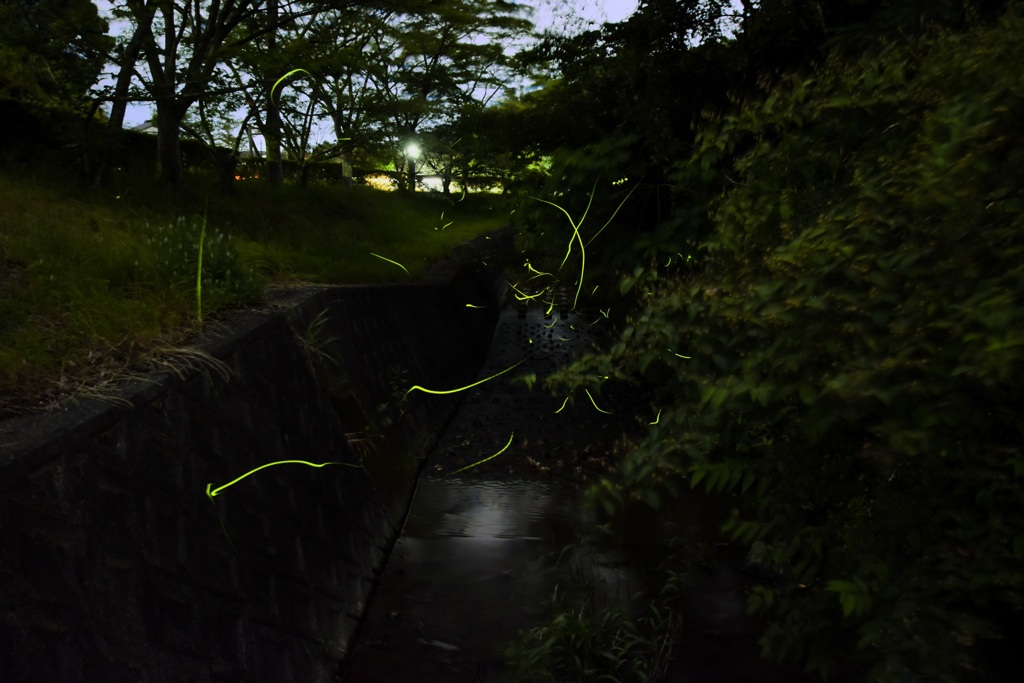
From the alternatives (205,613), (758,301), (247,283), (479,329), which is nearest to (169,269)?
(247,283)

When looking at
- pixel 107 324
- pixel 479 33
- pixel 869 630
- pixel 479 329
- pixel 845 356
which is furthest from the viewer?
pixel 479 33

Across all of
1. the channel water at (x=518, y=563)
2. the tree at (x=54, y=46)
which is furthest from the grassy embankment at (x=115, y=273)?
the channel water at (x=518, y=563)

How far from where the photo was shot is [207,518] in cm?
372

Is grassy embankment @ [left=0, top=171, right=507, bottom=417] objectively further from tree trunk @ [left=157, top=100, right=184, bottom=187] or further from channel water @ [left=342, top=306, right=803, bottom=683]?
channel water @ [left=342, top=306, right=803, bottom=683]

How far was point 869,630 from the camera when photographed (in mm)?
2535

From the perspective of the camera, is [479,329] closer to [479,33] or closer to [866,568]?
[866,568]

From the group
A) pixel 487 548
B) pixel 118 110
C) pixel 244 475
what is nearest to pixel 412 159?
pixel 118 110

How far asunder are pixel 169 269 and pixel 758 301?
16.6ft

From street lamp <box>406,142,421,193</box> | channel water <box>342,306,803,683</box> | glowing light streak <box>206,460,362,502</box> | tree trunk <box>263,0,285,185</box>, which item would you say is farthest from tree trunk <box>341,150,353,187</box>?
glowing light streak <box>206,460,362,502</box>

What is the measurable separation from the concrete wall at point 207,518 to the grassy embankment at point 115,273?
326 millimetres

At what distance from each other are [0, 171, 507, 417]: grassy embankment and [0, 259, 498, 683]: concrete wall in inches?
12.8

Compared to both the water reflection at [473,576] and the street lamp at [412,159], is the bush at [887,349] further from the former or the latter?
the street lamp at [412,159]

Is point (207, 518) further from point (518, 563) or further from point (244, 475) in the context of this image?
point (518, 563)

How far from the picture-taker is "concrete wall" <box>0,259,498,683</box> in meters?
2.69
